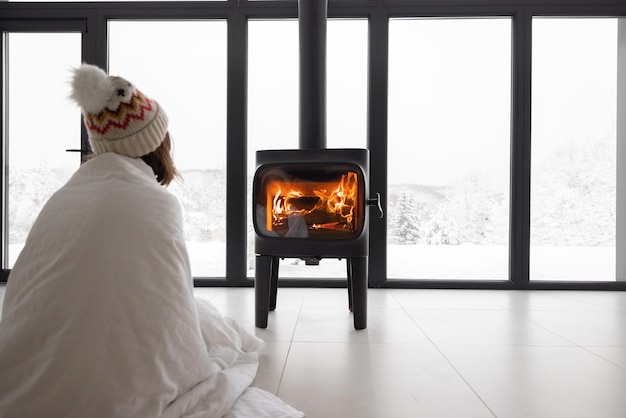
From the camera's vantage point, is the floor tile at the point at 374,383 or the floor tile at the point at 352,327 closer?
the floor tile at the point at 374,383

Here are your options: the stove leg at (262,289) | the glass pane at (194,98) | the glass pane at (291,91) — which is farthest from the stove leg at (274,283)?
the glass pane at (194,98)

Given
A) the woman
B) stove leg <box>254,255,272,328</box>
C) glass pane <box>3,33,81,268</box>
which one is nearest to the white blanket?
the woman

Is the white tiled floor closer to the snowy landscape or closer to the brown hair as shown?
the snowy landscape

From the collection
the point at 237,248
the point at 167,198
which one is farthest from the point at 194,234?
the point at 167,198

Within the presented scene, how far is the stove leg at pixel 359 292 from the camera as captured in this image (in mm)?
2051

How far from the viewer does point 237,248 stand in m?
3.19

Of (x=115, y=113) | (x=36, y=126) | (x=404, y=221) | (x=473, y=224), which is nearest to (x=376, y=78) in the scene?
(x=404, y=221)

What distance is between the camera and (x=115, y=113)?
1.10 m

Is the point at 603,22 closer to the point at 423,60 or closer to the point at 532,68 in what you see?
the point at 532,68

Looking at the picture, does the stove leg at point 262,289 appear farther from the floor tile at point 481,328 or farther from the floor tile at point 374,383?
the floor tile at point 481,328

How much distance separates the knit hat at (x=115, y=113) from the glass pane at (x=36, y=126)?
2.47m

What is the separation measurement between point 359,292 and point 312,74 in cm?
122

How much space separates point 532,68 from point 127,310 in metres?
3.22

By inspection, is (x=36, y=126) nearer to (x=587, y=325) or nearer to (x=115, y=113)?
(x=115, y=113)
